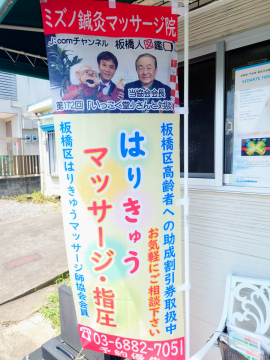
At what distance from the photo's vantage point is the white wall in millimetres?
1833

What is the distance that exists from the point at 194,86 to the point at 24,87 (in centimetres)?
1273

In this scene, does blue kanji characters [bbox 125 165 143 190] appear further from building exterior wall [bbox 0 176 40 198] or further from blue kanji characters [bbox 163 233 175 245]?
building exterior wall [bbox 0 176 40 198]

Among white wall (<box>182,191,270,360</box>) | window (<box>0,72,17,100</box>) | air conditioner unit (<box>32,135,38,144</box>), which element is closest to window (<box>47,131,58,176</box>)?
air conditioner unit (<box>32,135,38,144</box>)

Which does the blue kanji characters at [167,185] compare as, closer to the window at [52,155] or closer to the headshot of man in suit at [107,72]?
the headshot of man in suit at [107,72]

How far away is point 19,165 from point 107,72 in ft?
36.3

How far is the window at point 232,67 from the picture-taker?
1.79m

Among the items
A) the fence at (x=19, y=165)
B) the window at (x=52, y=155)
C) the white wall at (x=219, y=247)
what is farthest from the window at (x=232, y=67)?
the fence at (x=19, y=165)

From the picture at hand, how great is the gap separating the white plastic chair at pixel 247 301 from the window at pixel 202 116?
0.90 m

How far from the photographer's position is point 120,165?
1.54 metres

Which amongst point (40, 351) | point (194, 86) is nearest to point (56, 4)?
point (194, 86)

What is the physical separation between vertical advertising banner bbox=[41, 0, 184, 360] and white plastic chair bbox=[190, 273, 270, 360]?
44cm

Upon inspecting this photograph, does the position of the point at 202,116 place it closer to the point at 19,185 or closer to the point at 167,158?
the point at 167,158

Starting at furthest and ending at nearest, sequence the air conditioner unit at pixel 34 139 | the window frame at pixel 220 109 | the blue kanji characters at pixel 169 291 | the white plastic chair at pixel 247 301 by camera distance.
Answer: the air conditioner unit at pixel 34 139
the window frame at pixel 220 109
the white plastic chair at pixel 247 301
the blue kanji characters at pixel 169 291

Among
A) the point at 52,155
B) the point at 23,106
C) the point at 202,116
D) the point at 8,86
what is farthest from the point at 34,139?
the point at 202,116
